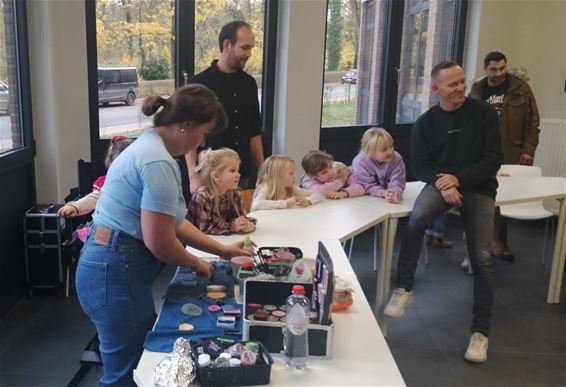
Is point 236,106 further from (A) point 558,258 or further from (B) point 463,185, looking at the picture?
(A) point 558,258

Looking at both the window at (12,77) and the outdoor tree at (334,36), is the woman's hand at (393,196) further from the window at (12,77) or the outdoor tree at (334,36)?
the window at (12,77)

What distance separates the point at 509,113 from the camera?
4.72 meters

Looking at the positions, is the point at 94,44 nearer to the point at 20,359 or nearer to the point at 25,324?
the point at 25,324

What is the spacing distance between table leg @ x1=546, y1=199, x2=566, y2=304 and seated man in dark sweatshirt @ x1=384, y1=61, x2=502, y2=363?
0.88m

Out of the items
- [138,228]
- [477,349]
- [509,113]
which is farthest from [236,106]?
[509,113]

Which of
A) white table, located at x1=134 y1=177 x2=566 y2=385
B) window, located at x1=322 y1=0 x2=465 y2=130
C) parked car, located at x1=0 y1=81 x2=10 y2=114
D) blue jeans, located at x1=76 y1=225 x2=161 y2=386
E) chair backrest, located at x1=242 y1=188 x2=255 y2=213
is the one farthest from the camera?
window, located at x1=322 y1=0 x2=465 y2=130

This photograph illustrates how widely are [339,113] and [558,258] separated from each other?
2345mm

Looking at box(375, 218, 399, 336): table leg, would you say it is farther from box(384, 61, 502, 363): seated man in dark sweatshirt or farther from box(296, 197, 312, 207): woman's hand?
box(296, 197, 312, 207): woman's hand

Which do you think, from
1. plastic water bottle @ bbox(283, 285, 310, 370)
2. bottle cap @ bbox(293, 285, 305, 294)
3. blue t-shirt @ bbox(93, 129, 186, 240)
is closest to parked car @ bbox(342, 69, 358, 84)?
blue t-shirt @ bbox(93, 129, 186, 240)

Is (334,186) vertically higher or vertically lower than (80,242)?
higher

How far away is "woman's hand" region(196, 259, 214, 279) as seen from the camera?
200 centimetres

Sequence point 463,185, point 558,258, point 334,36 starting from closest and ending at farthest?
1. point 463,185
2. point 558,258
3. point 334,36

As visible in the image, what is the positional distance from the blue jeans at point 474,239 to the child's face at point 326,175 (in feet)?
1.98

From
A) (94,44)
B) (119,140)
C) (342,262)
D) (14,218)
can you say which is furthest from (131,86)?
(342,262)
